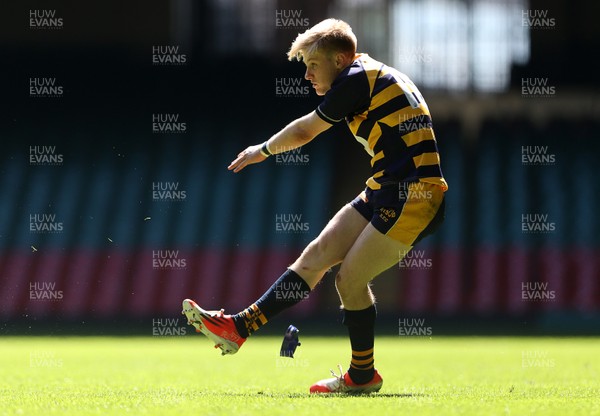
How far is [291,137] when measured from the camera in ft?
18.9

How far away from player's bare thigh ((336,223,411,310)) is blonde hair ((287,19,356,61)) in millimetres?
962

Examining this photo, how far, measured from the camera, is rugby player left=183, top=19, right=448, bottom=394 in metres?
5.72

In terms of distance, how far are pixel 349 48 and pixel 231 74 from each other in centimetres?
1280

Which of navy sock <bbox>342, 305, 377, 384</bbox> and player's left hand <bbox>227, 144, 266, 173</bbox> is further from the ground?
player's left hand <bbox>227, 144, 266, 173</bbox>

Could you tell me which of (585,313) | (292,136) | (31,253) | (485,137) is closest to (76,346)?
(31,253)

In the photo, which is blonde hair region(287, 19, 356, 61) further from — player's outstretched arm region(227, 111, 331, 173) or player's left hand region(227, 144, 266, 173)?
player's left hand region(227, 144, 266, 173)

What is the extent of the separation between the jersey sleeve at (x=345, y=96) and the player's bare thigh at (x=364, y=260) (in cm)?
62

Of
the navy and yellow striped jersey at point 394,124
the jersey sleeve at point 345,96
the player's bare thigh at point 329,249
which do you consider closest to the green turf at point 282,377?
the player's bare thigh at point 329,249

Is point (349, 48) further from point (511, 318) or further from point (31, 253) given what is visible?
point (31, 253)

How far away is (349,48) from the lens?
19.2 feet

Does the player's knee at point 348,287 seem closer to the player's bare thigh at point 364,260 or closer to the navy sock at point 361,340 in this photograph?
the player's bare thigh at point 364,260

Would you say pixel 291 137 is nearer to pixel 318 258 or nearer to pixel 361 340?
pixel 318 258

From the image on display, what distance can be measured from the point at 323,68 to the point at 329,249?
975 millimetres

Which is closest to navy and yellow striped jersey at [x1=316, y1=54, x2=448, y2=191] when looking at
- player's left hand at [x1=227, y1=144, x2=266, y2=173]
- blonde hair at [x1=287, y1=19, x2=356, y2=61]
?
blonde hair at [x1=287, y1=19, x2=356, y2=61]
